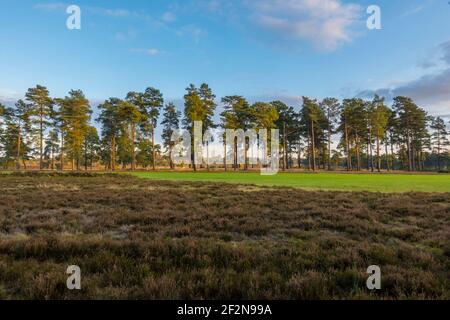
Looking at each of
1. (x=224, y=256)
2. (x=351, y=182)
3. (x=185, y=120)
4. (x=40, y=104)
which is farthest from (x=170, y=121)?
(x=224, y=256)

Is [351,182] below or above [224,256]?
below

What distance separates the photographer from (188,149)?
69.2m

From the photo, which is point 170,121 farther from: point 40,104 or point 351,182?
point 351,182

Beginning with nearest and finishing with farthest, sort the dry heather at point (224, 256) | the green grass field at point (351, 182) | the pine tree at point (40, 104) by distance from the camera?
the dry heather at point (224, 256)
the green grass field at point (351, 182)
the pine tree at point (40, 104)

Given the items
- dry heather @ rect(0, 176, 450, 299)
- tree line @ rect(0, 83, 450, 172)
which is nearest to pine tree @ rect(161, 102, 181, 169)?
tree line @ rect(0, 83, 450, 172)
